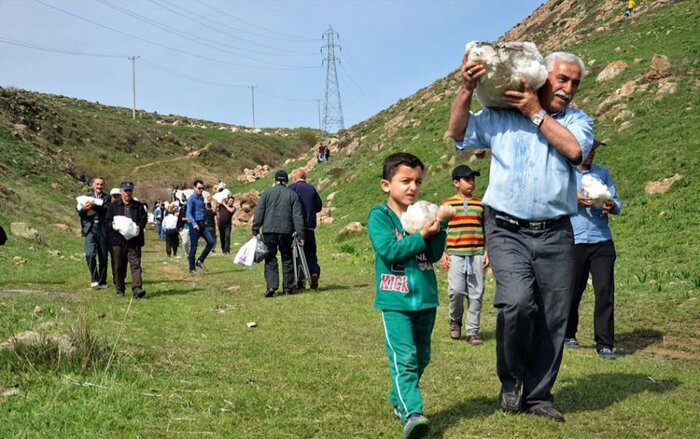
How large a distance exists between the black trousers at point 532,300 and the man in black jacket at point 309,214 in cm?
822

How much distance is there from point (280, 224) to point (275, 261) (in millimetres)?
663

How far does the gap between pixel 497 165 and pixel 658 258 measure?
9.61m

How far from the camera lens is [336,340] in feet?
25.9

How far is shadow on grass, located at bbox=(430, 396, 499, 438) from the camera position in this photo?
4.59m

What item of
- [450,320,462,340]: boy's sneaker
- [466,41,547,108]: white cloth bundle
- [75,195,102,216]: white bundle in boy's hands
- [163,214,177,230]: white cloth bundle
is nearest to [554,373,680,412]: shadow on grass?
[450,320,462,340]: boy's sneaker

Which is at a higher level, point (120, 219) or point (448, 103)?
point (448, 103)

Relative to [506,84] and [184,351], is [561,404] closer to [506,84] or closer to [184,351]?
[506,84]

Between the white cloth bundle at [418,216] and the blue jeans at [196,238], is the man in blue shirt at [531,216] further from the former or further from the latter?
the blue jeans at [196,238]

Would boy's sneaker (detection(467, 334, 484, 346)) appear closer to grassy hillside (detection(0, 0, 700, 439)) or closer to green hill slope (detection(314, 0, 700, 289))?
grassy hillside (detection(0, 0, 700, 439))

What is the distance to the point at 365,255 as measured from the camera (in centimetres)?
1934

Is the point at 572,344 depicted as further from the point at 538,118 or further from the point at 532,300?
the point at 538,118

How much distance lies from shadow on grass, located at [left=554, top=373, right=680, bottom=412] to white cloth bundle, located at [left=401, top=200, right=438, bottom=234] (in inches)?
72.4

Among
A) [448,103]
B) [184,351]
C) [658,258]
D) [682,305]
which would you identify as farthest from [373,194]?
[184,351]

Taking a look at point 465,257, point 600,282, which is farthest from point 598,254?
point 465,257
